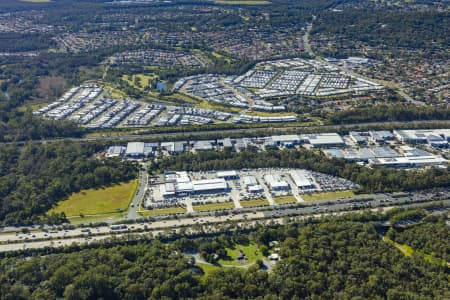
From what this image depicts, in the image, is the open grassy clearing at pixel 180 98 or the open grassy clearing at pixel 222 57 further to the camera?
the open grassy clearing at pixel 222 57

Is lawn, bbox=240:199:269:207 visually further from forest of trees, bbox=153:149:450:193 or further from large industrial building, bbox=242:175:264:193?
forest of trees, bbox=153:149:450:193

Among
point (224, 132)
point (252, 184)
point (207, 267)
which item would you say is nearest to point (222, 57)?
point (224, 132)

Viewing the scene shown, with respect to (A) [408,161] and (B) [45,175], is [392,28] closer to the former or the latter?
(A) [408,161]

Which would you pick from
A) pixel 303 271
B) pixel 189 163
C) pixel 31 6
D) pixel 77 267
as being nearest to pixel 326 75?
pixel 189 163

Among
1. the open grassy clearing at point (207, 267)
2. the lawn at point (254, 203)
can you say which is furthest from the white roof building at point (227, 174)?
the open grassy clearing at point (207, 267)

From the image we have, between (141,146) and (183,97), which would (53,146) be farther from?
(183,97)

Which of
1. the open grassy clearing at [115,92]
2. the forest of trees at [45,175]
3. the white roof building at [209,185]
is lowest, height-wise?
the white roof building at [209,185]

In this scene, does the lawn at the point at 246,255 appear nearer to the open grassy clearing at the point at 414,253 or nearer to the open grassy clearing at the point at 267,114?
the open grassy clearing at the point at 414,253
